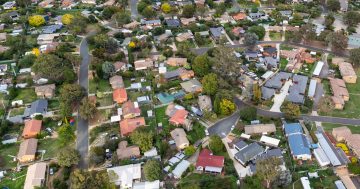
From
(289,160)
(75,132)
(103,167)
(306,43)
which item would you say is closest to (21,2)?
(75,132)

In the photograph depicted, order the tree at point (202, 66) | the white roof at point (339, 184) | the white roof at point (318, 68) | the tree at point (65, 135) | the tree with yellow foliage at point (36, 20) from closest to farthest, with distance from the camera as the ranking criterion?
the white roof at point (339, 184) < the tree at point (65, 135) < the tree at point (202, 66) < the white roof at point (318, 68) < the tree with yellow foliage at point (36, 20)

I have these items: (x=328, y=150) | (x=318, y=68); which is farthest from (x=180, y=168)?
(x=318, y=68)

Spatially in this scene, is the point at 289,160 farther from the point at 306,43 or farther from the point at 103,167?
the point at 306,43

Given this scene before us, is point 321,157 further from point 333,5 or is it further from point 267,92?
point 333,5

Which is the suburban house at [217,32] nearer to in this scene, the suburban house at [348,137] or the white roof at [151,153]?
the suburban house at [348,137]

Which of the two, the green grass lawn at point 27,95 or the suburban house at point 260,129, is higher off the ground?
the suburban house at point 260,129

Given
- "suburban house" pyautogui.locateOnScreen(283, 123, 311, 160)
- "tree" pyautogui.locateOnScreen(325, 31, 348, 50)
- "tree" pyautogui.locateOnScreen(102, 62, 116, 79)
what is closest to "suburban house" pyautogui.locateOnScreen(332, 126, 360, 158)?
"suburban house" pyautogui.locateOnScreen(283, 123, 311, 160)

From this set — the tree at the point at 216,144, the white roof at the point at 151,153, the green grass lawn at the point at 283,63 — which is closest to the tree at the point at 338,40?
the green grass lawn at the point at 283,63
